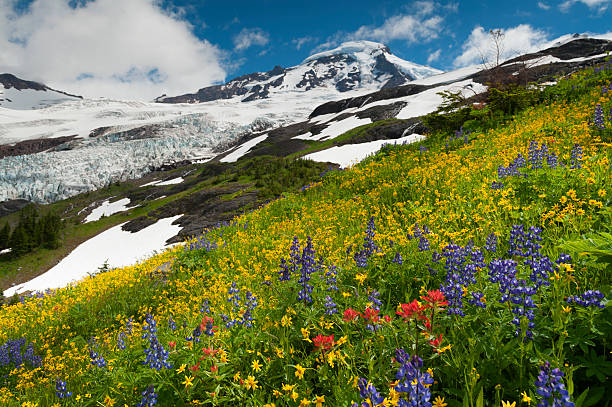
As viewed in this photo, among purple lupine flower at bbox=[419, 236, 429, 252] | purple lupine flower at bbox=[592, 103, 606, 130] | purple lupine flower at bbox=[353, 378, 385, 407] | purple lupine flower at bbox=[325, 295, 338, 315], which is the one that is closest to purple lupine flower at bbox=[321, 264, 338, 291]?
purple lupine flower at bbox=[325, 295, 338, 315]

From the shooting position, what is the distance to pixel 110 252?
2748 centimetres

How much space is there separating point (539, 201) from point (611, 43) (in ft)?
286

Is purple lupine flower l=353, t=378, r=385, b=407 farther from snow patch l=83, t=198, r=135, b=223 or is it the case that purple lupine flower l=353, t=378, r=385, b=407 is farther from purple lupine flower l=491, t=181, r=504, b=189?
snow patch l=83, t=198, r=135, b=223

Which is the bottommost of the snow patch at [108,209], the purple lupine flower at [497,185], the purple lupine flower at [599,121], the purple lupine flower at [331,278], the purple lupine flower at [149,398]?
the snow patch at [108,209]

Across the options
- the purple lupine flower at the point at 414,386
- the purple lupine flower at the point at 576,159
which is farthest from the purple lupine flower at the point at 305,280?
the purple lupine flower at the point at 576,159

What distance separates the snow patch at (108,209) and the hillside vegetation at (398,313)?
56159 mm

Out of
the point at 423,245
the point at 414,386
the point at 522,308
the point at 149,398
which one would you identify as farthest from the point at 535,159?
the point at 149,398

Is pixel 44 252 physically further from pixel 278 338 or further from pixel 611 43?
pixel 611 43

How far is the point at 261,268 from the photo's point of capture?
554 centimetres

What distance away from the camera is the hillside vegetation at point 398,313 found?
1953mm

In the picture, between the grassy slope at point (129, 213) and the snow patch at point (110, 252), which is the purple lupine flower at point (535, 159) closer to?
the grassy slope at point (129, 213)

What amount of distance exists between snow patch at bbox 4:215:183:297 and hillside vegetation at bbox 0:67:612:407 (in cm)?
1640

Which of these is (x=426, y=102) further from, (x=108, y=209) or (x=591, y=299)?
(x=108, y=209)

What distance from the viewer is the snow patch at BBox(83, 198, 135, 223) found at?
183 feet
